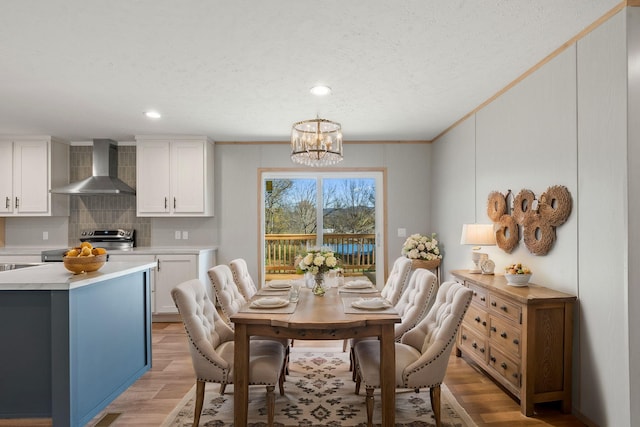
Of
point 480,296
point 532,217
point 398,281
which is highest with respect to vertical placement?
point 532,217

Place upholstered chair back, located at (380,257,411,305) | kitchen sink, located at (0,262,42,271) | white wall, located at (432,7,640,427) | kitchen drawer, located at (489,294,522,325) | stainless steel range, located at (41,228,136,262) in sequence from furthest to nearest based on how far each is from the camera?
1. stainless steel range, located at (41,228,136,262)
2. kitchen sink, located at (0,262,42,271)
3. upholstered chair back, located at (380,257,411,305)
4. kitchen drawer, located at (489,294,522,325)
5. white wall, located at (432,7,640,427)

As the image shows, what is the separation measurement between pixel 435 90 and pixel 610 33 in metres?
1.42

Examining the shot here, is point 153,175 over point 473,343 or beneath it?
over

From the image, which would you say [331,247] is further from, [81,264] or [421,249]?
[81,264]

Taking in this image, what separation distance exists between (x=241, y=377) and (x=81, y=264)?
133cm

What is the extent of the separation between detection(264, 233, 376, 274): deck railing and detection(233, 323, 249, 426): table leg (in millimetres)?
3794

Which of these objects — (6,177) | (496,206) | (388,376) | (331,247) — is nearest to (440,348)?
(388,376)

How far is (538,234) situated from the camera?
2963 millimetres

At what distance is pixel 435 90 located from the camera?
3.52m

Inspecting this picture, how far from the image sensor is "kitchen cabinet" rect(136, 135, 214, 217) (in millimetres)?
5285

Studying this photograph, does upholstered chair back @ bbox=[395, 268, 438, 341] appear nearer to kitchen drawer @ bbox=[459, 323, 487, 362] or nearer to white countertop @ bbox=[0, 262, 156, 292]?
kitchen drawer @ bbox=[459, 323, 487, 362]

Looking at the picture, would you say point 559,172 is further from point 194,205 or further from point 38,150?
point 38,150

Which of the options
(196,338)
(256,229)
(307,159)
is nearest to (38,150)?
(256,229)

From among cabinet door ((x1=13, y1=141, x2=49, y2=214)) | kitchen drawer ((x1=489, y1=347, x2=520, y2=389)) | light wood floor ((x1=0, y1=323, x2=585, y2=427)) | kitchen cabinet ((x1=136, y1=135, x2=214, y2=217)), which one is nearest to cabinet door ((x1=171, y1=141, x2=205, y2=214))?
kitchen cabinet ((x1=136, y1=135, x2=214, y2=217))
